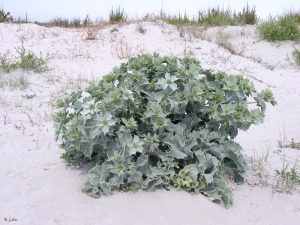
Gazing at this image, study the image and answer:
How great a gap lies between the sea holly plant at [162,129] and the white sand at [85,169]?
143 mm

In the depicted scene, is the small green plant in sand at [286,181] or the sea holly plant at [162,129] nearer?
the sea holly plant at [162,129]

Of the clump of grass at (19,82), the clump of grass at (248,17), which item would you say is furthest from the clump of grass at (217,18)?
the clump of grass at (19,82)

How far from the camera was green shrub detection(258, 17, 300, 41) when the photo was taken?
431 inches

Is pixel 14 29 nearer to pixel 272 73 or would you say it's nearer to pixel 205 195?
pixel 272 73

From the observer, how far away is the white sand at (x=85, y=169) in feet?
9.73

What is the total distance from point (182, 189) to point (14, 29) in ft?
31.2

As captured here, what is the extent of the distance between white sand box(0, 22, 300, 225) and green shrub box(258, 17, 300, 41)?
1.65 meters

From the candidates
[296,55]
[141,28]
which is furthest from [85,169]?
[296,55]

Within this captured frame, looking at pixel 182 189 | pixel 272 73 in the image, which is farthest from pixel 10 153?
pixel 272 73

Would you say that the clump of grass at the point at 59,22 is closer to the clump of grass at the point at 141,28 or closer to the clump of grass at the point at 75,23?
the clump of grass at the point at 75,23

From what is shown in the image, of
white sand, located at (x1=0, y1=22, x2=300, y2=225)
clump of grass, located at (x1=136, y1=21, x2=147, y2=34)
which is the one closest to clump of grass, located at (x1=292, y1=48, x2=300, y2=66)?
white sand, located at (x1=0, y1=22, x2=300, y2=225)

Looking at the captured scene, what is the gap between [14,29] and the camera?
11.2 m

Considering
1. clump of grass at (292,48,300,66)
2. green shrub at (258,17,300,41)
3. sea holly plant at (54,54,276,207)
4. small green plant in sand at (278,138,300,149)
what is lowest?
small green plant in sand at (278,138,300,149)

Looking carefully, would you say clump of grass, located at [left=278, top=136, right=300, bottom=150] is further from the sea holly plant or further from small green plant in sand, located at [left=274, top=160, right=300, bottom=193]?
the sea holly plant
